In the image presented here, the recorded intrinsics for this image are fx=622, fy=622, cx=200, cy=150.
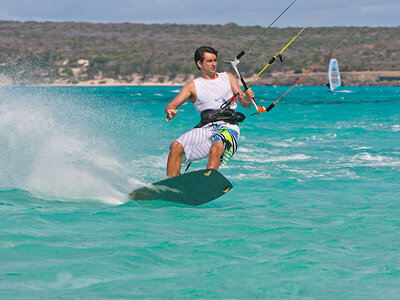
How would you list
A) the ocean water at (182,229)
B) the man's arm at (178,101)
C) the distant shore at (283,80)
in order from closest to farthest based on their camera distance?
the ocean water at (182,229)
the man's arm at (178,101)
the distant shore at (283,80)

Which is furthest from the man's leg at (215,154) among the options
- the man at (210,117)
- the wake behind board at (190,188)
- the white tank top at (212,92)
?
the white tank top at (212,92)

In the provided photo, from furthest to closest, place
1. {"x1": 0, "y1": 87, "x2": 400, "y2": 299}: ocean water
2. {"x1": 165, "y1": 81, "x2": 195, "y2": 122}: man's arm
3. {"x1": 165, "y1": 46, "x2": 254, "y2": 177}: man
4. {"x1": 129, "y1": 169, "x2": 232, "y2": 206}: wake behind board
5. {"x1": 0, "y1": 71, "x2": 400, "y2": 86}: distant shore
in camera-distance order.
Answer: {"x1": 0, "y1": 71, "x2": 400, "y2": 86}: distant shore, {"x1": 165, "y1": 46, "x2": 254, "y2": 177}: man, {"x1": 129, "y1": 169, "x2": 232, "y2": 206}: wake behind board, {"x1": 165, "y1": 81, "x2": 195, "y2": 122}: man's arm, {"x1": 0, "y1": 87, "x2": 400, "y2": 299}: ocean water

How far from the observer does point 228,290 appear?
13.2 feet

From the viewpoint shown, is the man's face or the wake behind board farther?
the man's face

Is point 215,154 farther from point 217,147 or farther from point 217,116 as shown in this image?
point 217,116

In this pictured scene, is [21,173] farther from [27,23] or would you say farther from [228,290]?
[27,23]

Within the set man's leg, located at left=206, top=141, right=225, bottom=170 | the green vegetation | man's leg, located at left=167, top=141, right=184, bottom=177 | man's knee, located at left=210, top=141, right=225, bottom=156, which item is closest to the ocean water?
man's leg, located at left=167, top=141, right=184, bottom=177

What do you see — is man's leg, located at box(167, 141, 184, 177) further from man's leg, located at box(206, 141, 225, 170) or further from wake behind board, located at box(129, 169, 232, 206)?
man's leg, located at box(206, 141, 225, 170)

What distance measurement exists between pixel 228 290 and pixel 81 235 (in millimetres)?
1883

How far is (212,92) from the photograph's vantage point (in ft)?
21.7

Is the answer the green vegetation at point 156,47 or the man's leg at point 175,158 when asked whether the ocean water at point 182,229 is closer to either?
the man's leg at point 175,158

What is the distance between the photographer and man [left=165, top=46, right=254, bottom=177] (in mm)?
6496

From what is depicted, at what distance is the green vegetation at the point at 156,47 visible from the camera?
10431 centimetres

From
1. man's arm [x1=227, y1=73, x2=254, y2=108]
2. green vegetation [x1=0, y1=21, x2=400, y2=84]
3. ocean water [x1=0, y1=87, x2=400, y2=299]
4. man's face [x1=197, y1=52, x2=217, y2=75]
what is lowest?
ocean water [x1=0, y1=87, x2=400, y2=299]
